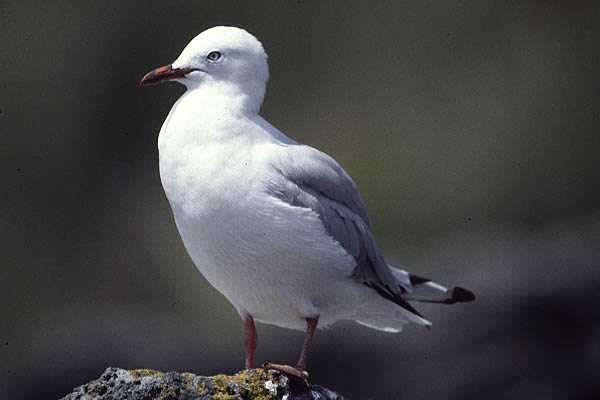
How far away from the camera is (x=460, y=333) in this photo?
5652 mm

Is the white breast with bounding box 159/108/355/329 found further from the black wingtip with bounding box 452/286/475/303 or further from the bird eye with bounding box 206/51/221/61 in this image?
the black wingtip with bounding box 452/286/475/303

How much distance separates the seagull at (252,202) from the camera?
3.26 meters

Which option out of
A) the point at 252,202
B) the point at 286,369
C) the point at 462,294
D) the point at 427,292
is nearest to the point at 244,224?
the point at 252,202

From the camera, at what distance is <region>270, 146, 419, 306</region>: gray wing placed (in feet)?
11.3

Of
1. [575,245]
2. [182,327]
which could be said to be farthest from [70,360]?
[575,245]

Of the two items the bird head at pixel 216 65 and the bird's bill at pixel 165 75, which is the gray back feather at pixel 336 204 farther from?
the bird's bill at pixel 165 75

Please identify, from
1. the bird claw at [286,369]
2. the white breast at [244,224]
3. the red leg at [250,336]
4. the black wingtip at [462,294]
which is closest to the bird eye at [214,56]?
the white breast at [244,224]

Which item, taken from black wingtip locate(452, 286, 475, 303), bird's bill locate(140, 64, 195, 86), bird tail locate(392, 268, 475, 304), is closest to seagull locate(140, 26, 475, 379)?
bird's bill locate(140, 64, 195, 86)

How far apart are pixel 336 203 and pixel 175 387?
1.26 m

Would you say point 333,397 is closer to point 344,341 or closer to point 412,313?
point 412,313

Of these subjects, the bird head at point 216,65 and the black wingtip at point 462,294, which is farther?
the black wingtip at point 462,294

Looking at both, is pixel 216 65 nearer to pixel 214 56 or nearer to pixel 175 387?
pixel 214 56

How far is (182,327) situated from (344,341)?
1.65m

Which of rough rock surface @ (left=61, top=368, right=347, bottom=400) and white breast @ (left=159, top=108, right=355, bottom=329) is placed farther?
white breast @ (left=159, top=108, right=355, bottom=329)
